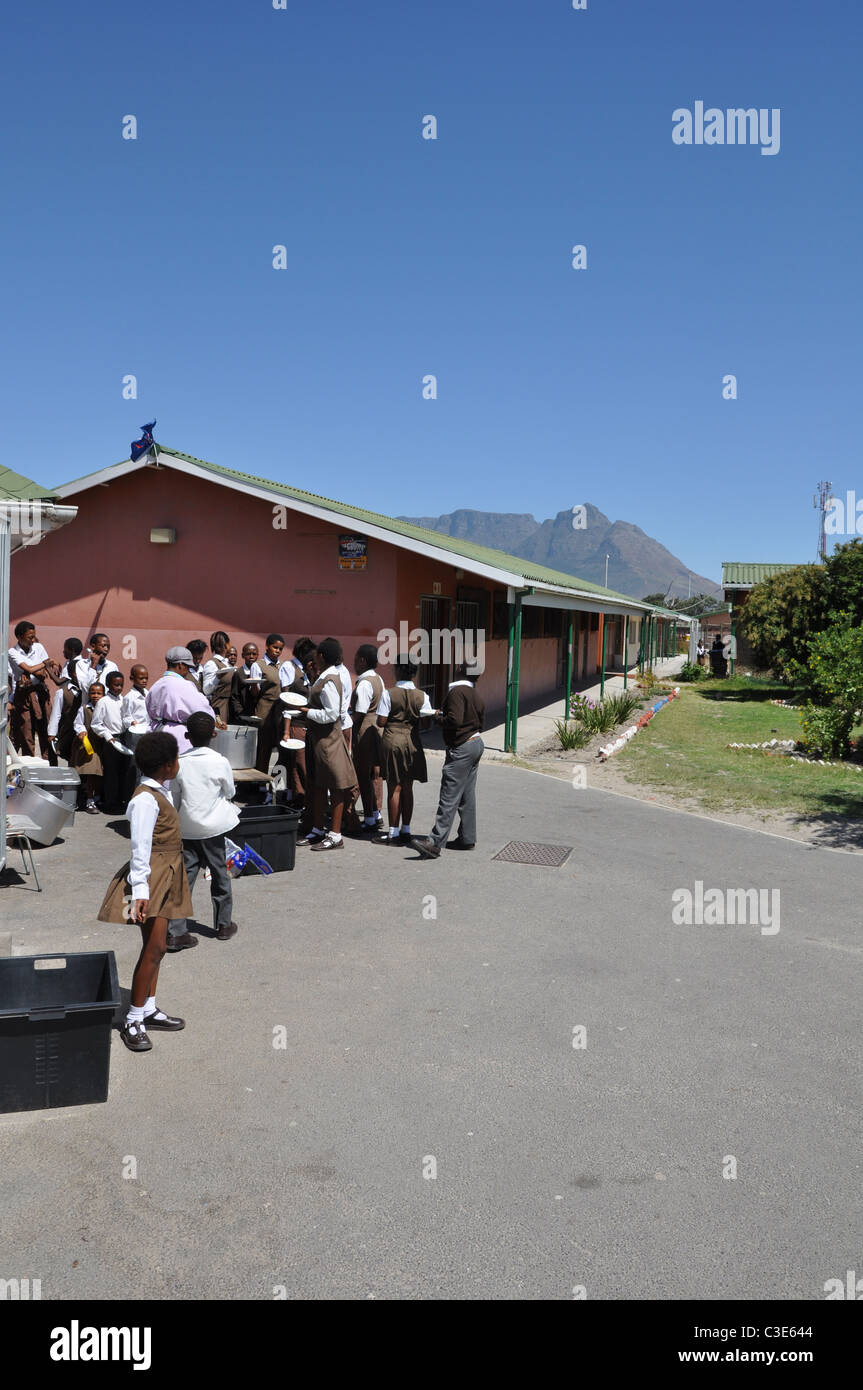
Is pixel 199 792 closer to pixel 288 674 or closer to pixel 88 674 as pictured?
pixel 288 674

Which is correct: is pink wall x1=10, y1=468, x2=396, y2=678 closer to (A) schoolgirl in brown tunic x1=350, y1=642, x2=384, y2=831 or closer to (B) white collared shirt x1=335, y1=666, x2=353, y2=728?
(A) schoolgirl in brown tunic x1=350, y1=642, x2=384, y2=831

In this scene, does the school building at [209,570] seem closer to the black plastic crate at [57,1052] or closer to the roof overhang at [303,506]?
Answer: the roof overhang at [303,506]

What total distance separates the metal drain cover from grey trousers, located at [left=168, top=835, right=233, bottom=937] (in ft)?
9.99

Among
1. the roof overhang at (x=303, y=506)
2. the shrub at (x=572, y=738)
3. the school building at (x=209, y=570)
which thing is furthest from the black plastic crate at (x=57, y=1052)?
the shrub at (x=572, y=738)

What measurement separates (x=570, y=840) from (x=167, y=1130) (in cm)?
594

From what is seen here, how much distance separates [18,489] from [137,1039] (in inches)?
162

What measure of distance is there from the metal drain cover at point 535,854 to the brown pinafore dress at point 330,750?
1.54m

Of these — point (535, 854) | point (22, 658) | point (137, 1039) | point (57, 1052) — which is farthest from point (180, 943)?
point (22, 658)

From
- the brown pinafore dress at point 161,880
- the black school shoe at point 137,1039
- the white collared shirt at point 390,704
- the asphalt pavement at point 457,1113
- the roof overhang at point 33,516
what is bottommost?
the asphalt pavement at point 457,1113

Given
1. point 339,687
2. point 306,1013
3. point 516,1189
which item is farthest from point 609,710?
point 516,1189

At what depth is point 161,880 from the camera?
4500 millimetres

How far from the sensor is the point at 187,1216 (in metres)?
3.34

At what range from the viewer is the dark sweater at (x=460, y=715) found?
27.1ft

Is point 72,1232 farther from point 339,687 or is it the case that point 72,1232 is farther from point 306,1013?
point 339,687
